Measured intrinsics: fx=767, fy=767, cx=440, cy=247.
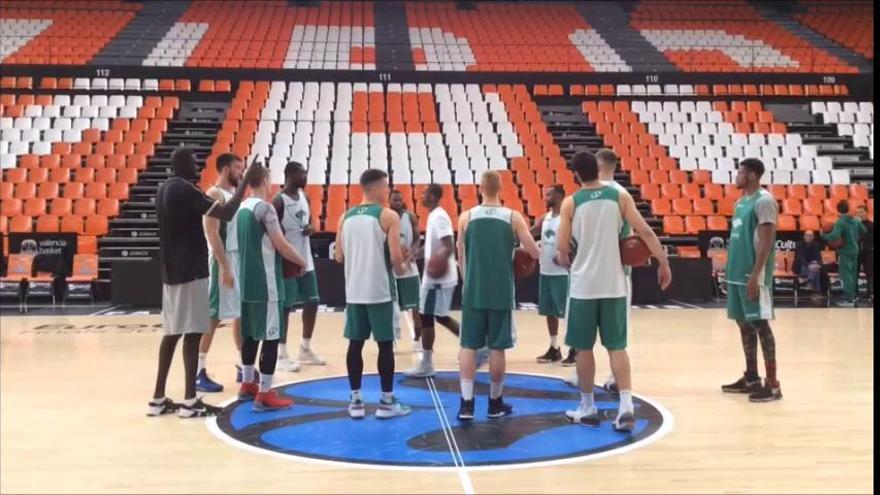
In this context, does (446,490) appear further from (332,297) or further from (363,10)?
(363,10)

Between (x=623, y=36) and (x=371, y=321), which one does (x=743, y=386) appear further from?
(x=623, y=36)

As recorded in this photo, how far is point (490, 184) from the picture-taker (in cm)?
436

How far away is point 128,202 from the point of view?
12.4 metres

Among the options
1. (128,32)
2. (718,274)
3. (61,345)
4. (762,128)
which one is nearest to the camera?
(61,345)

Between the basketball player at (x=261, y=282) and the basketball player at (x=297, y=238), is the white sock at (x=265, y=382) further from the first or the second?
the basketball player at (x=297, y=238)

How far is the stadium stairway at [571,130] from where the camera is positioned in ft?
46.9

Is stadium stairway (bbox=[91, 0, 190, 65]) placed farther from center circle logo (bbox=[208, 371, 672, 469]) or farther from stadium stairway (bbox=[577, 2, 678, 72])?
center circle logo (bbox=[208, 371, 672, 469])

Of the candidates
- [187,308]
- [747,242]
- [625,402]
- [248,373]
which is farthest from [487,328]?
[747,242]

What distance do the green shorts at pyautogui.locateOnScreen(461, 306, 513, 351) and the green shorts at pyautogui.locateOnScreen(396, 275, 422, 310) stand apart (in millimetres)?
1289

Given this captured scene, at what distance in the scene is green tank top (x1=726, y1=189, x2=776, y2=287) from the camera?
16.0 feet

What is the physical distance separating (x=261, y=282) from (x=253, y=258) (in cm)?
16

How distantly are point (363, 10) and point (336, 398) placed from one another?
19249 millimetres

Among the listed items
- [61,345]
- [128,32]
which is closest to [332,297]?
[61,345]

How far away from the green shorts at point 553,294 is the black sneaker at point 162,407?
Result: 290 cm
